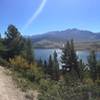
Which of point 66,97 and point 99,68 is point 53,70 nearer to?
point 99,68

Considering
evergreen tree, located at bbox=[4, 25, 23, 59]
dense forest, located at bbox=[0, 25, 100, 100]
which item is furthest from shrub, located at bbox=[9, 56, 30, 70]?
evergreen tree, located at bbox=[4, 25, 23, 59]

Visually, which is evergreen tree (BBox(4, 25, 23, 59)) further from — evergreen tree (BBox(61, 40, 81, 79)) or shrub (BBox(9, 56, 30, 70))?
evergreen tree (BBox(61, 40, 81, 79))

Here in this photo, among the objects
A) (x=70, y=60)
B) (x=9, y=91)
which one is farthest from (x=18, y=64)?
(x=70, y=60)

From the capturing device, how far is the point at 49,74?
192 ft

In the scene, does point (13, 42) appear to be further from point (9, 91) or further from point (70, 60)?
point (9, 91)

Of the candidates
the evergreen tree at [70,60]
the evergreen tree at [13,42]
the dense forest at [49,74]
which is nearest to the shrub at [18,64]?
Answer: the dense forest at [49,74]

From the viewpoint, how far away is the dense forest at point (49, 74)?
39.6ft

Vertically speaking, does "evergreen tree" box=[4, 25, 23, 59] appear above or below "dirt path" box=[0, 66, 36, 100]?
above

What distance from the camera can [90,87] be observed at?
12.0 m

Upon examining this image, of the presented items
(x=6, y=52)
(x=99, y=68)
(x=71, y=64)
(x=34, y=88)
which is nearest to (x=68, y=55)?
(x=71, y=64)

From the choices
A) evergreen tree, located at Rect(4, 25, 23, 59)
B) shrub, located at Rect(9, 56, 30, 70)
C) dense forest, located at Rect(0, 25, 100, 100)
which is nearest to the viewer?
dense forest, located at Rect(0, 25, 100, 100)

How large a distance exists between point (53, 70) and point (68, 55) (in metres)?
5.37

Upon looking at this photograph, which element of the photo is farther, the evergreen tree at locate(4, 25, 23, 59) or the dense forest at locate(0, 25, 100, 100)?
the evergreen tree at locate(4, 25, 23, 59)

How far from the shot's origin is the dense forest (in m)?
12.1
